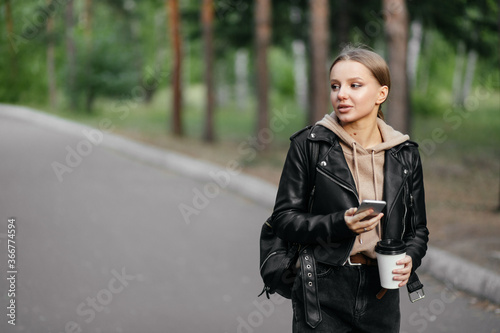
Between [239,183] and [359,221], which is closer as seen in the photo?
[359,221]

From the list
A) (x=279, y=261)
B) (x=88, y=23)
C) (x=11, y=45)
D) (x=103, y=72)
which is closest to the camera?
(x=279, y=261)

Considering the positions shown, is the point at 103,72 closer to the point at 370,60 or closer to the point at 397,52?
the point at 397,52

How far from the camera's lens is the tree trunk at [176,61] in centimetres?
2133

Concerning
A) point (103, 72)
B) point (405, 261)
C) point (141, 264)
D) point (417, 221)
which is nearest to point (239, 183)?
point (141, 264)

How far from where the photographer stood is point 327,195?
8.45ft

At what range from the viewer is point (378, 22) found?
19.4m

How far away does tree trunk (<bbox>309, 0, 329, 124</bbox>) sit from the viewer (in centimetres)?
1415

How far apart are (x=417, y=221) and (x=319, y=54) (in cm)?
1239

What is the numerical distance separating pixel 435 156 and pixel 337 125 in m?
16.0

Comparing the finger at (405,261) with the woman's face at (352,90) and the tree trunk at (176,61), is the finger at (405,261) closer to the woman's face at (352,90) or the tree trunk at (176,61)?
the woman's face at (352,90)

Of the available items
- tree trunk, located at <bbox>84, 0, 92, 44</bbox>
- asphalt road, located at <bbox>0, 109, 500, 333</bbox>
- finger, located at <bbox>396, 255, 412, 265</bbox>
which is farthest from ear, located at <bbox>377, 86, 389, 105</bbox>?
tree trunk, located at <bbox>84, 0, 92, 44</bbox>

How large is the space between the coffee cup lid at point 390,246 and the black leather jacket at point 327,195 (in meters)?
0.11

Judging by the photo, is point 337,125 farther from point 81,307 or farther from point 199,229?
point 199,229

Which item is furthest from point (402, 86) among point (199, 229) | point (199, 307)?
point (199, 307)
